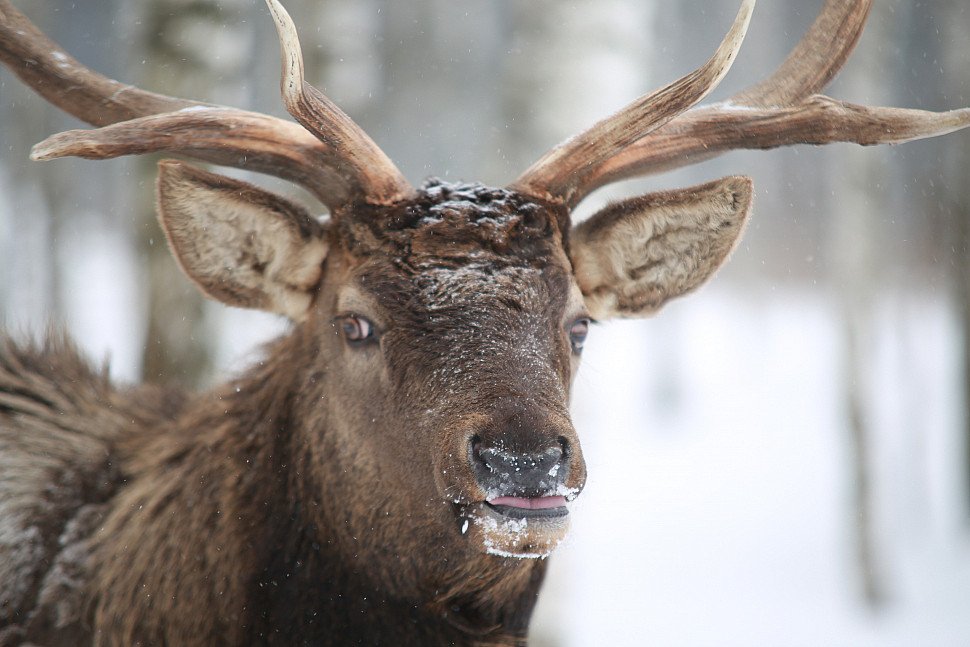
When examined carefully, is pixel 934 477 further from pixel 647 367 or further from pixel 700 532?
pixel 647 367

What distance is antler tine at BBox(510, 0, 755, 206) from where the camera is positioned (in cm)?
292

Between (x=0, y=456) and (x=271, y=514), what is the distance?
1.09 m

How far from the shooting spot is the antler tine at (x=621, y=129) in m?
2.92

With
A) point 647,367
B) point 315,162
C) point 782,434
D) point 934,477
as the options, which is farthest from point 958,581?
point 647,367

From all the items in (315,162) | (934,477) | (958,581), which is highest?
(315,162)

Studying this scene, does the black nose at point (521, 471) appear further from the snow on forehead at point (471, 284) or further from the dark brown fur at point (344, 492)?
the snow on forehead at point (471, 284)

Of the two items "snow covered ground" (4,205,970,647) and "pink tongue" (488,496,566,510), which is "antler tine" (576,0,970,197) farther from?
"pink tongue" (488,496,566,510)

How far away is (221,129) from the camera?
3.08m

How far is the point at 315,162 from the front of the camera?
317cm

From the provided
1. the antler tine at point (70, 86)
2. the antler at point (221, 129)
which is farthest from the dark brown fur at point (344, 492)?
the antler tine at point (70, 86)

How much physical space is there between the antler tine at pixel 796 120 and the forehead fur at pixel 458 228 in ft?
1.39

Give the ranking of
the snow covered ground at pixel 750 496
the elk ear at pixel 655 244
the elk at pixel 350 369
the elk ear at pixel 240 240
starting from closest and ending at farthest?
the elk at pixel 350 369
the elk ear at pixel 240 240
the elk ear at pixel 655 244
the snow covered ground at pixel 750 496

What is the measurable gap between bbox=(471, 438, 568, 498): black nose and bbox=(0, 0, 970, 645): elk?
0.09 feet

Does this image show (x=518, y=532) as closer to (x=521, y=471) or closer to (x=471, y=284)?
(x=521, y=471)
